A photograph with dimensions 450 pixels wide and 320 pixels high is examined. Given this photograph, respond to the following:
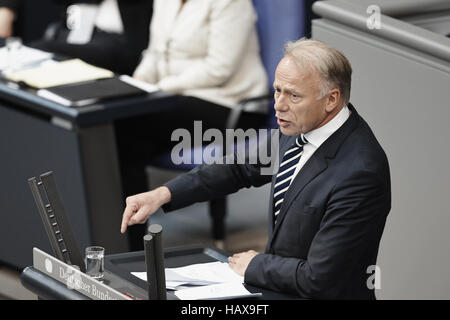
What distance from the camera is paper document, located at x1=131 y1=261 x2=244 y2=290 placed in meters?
2.17

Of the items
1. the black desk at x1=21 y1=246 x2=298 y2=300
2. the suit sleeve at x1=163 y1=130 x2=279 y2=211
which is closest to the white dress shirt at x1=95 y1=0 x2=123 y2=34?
the suit sleeve at x1=163 y1=130 x2=279 y2=211

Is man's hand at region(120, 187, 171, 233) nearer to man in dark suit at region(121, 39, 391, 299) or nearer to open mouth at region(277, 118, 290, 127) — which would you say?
man in dark suit at region(121, 39, 391, 299)

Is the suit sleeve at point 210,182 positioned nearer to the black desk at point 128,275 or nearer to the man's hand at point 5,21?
the black desk at point 128,275

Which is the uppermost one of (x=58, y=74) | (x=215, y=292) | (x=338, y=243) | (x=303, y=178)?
(x=58, y=74)

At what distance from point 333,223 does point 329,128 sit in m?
0.25

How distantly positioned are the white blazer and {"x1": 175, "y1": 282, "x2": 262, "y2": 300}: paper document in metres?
2.17

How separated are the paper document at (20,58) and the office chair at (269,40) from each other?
0.67 m

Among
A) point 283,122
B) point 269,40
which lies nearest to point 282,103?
point 283,122

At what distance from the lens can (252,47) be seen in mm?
4238

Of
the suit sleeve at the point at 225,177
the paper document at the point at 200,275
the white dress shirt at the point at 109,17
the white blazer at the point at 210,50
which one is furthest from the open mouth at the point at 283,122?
the white dress shirt at the point at 109,17

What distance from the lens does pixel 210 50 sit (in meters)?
4.29

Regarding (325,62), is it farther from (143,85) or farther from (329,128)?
(143,85)

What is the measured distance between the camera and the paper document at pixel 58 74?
374cm

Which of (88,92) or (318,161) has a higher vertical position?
(88,92)
